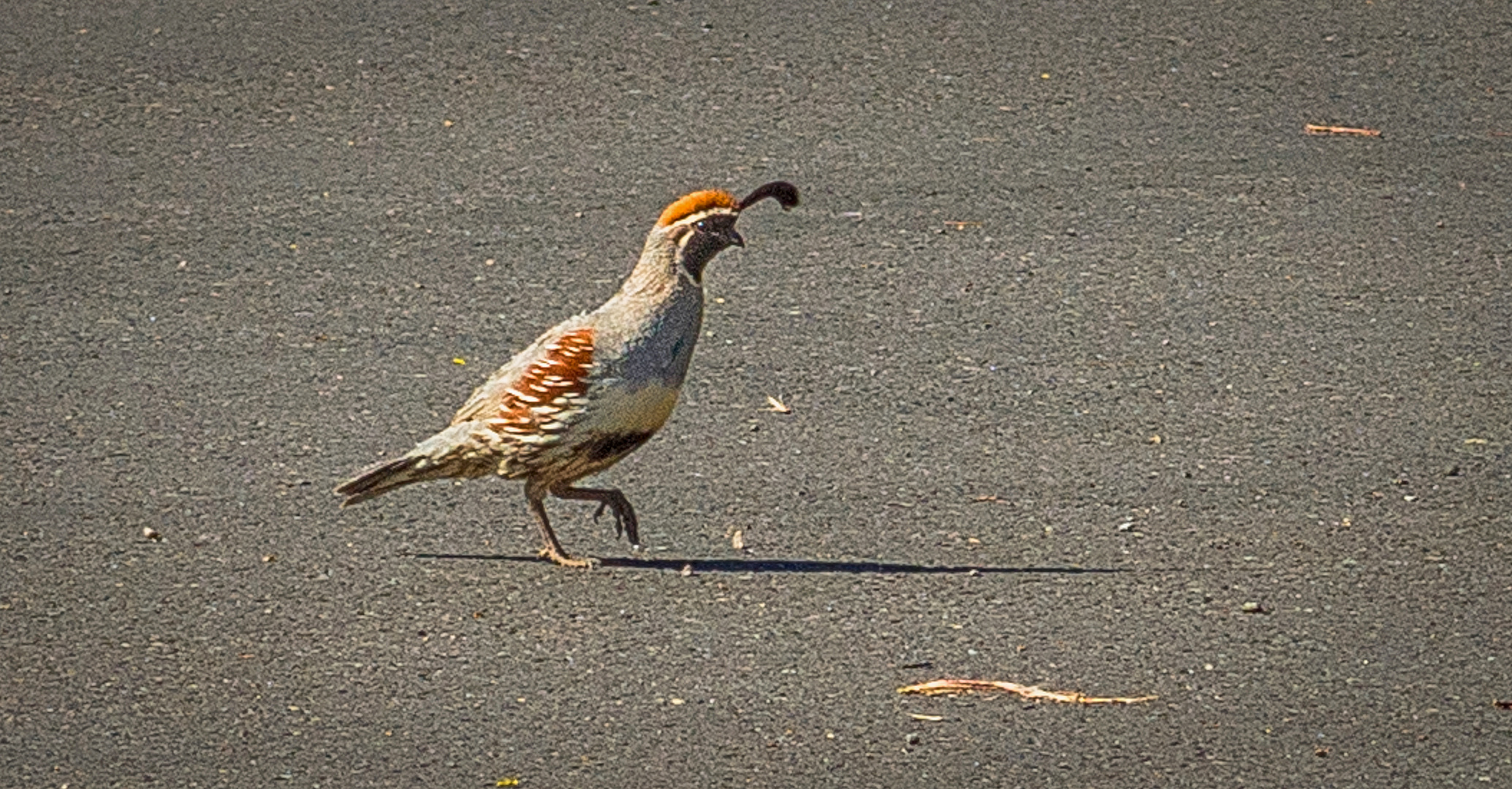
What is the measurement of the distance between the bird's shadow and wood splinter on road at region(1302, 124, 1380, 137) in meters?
3.45

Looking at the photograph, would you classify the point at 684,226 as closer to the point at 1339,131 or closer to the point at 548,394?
the point at 548,394

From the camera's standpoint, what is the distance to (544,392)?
5.92m

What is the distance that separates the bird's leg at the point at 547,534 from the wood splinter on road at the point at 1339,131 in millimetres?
4252

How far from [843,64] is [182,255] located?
3121 mm

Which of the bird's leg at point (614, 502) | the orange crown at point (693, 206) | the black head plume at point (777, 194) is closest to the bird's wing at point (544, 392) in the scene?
the bird's leg at point (614, 502)

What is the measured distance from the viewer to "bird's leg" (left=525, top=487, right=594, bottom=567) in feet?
20.0

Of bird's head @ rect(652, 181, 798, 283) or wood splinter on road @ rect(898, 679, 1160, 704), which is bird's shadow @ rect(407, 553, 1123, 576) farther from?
bird's head @ rect(652, 181, 798, 283)

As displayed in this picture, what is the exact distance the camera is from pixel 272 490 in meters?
6.49

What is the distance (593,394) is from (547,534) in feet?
1.68

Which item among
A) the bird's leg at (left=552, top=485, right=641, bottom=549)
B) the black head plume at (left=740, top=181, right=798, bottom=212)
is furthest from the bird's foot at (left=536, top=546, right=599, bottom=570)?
the black head plume at (left=740, top=181, right=798, bottom=212)

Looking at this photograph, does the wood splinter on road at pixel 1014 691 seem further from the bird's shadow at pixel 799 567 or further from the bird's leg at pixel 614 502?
the bird's leg at pixel 614 502

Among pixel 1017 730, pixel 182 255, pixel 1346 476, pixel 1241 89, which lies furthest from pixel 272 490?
pixel 1241 89

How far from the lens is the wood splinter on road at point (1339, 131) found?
8.64 meters

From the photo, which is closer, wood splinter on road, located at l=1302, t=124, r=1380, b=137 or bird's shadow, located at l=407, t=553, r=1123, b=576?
bird's shadow, located at l=407, t=553, r=1123, b=576
